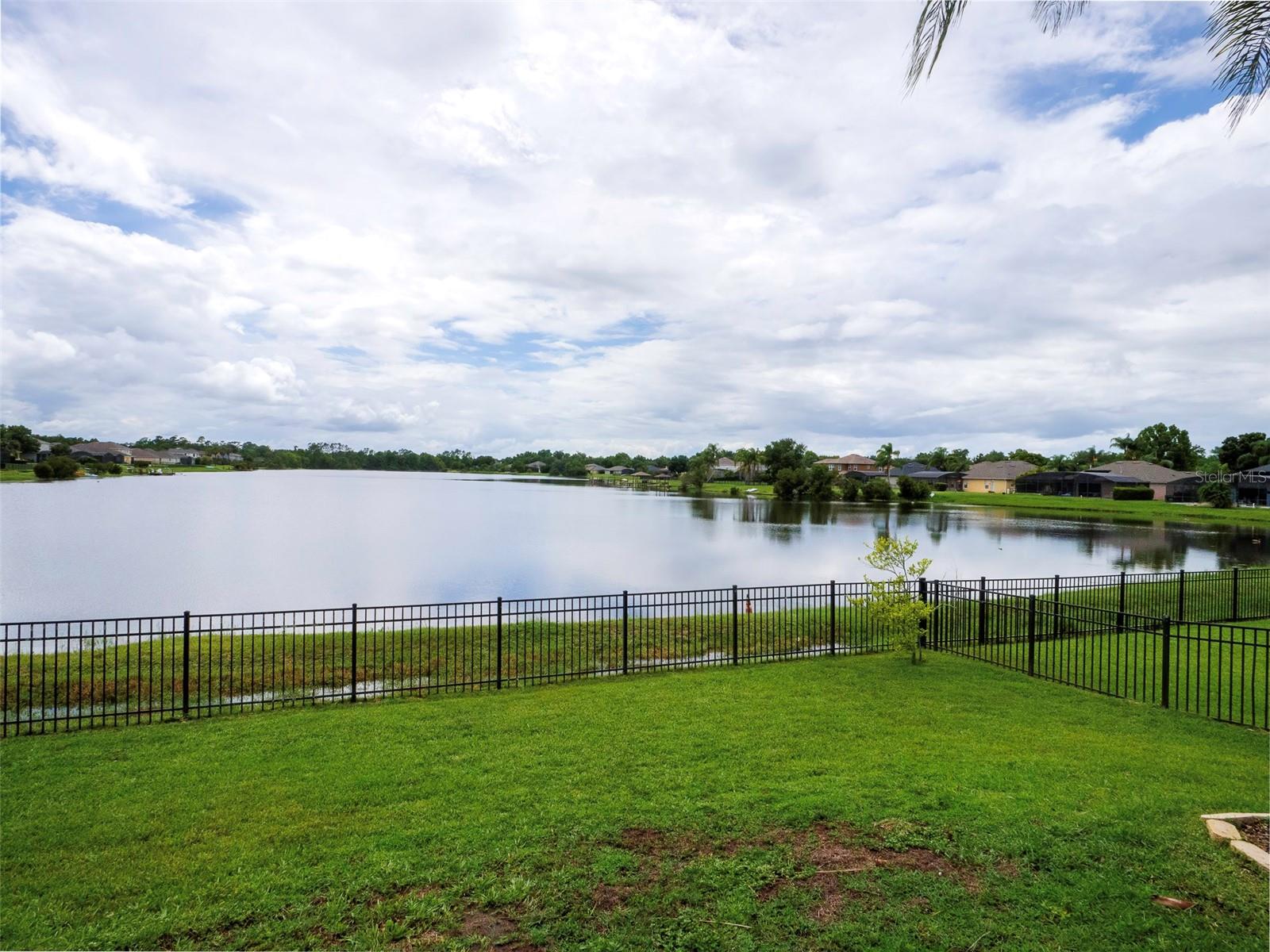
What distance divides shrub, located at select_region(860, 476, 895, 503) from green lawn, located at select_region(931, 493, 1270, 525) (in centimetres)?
1041

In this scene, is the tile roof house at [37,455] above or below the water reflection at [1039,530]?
above

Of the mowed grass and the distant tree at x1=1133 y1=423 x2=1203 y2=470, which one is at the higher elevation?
the distant tree at x1=1133 y1=423 x2=1203 y2=470

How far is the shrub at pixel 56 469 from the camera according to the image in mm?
90625

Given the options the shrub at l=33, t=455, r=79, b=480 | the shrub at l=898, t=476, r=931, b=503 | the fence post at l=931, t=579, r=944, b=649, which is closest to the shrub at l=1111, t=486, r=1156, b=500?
the shrub at l=898, t=476, r=931, b=503

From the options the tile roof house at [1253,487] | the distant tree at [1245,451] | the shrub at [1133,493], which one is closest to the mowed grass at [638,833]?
the tile roof house at [1253,487]

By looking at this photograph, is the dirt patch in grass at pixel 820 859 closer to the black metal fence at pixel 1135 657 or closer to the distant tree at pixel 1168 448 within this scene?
the black metal fence at pixel 1135 657

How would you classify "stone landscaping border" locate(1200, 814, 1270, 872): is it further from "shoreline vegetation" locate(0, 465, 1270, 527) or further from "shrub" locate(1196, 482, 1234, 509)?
"shrub" locate(1196, 482, 1234, 509)

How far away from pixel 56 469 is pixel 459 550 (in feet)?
303

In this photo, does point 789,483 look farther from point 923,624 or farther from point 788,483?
point 923,624

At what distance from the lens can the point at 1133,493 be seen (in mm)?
78750

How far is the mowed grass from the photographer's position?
402 cm

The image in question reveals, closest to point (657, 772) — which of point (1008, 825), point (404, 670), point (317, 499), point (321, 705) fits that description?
point (1008, 825)

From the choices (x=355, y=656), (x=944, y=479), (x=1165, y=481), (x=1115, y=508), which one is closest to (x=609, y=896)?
(x=355, y=656)

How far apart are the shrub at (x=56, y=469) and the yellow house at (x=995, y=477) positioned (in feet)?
448
